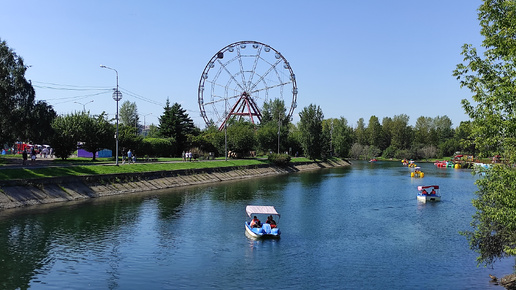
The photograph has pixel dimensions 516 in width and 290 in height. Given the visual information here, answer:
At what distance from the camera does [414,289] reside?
21750 millimetres

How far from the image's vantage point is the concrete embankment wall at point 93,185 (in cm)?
4134

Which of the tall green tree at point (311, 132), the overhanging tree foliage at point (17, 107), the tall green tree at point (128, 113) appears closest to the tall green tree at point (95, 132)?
the overhanging tree foliage at point (17, 107)

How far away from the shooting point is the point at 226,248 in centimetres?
2873

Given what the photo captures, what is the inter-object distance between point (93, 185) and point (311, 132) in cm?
8819

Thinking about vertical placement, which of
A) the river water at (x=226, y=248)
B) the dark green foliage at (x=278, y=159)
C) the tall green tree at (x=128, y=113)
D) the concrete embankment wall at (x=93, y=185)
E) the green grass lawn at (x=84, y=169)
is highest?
the tall green tree at (x=128, y=113)

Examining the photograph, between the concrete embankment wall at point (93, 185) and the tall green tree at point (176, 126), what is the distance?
Answer: 79.8 feet

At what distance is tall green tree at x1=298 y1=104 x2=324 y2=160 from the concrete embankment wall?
172 ft

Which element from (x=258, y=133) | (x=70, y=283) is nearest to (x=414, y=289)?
(x=70, y=283)

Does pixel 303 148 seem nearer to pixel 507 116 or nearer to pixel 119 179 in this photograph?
pixel 119 179

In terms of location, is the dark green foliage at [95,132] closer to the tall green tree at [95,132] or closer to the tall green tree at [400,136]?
the tall green tree at [95,132]

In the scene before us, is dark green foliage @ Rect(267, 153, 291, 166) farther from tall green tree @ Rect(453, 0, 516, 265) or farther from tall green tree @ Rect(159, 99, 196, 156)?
tall green tree @ Rect(453, 0, 516, 265)

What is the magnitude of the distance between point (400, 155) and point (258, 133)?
8435 centimetres

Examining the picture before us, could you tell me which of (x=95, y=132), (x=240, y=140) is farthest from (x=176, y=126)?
(x=95, y=132)

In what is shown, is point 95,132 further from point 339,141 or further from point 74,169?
point 339,141
